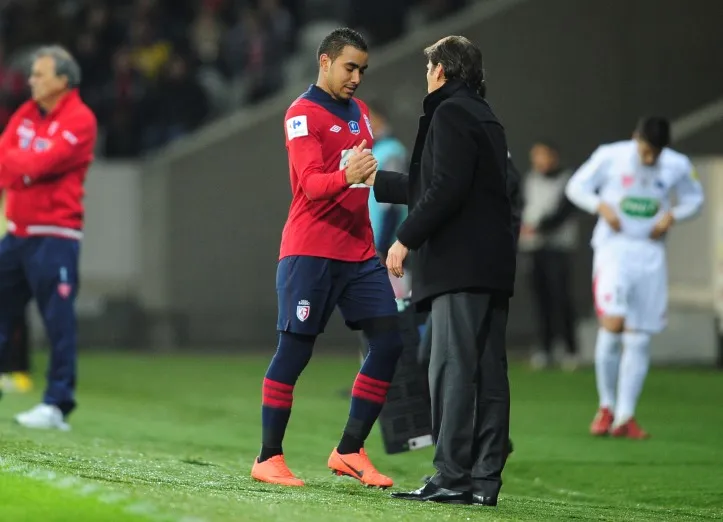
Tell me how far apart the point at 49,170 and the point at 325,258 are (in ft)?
9.64

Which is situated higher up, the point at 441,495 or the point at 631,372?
the point at 631,372

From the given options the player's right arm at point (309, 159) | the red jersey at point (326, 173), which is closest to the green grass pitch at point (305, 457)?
the red jersey at point (326, 173)

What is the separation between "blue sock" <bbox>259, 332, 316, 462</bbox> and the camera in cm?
755

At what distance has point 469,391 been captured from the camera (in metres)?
7.16

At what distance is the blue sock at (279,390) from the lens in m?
7.55

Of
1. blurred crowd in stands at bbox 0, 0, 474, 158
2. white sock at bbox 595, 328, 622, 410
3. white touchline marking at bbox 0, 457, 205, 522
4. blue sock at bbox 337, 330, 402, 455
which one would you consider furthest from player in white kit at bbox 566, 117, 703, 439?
blurred crowd in stands at bbox 0, 0, 474, 158

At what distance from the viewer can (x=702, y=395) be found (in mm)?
13570

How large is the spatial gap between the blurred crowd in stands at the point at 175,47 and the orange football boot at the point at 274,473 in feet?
39.2

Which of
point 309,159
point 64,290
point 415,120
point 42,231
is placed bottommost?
point 64,290

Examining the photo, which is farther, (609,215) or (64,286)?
(609,215)

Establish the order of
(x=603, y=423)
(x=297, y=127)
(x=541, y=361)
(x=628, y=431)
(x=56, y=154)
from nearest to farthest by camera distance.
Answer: (x=297, y=127)
(x=56, y=154)
(x=628, y=431)
(x=603, y=423)
(x=541, y=361)

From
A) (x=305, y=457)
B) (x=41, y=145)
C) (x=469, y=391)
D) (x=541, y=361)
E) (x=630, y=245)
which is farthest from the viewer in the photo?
(x=541, y=361)

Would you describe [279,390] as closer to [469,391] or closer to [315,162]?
[469,391]

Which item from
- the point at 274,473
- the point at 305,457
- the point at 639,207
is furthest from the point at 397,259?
the point at 639,207
